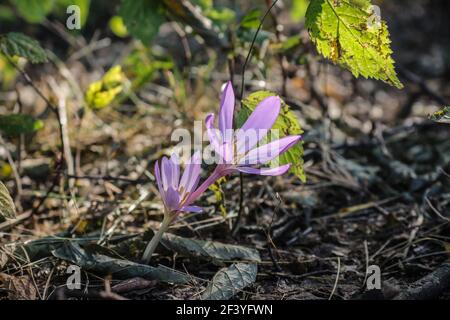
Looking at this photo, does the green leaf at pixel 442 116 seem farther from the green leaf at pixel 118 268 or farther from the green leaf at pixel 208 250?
the green leaf at pixel 118 268

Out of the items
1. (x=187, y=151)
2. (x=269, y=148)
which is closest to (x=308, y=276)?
(x=269, y=148)

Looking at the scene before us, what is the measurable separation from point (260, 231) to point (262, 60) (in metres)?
0.84

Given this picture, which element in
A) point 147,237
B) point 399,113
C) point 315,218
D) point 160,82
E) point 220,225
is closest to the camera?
point 147,237

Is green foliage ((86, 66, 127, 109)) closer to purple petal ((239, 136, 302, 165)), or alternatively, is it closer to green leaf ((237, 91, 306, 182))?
green leaf ((237, 91, 306, 182))

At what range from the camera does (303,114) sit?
8.87 feet

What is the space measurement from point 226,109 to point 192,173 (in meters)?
0.19

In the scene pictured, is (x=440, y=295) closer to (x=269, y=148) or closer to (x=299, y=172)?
(x=299, y=172)

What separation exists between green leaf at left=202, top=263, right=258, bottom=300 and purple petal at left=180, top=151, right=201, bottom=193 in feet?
0.91

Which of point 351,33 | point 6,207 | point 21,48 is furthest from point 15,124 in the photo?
point 351,33

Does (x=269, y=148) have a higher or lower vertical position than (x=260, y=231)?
higher

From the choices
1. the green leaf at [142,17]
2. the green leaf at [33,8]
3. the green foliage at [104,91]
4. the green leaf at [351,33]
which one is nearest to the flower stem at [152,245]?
the green leaf at [351,33]

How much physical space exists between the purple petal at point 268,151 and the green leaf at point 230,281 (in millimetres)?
349

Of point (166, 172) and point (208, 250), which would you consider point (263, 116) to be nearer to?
point (166, 172)

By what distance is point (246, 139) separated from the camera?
4.68 ft
